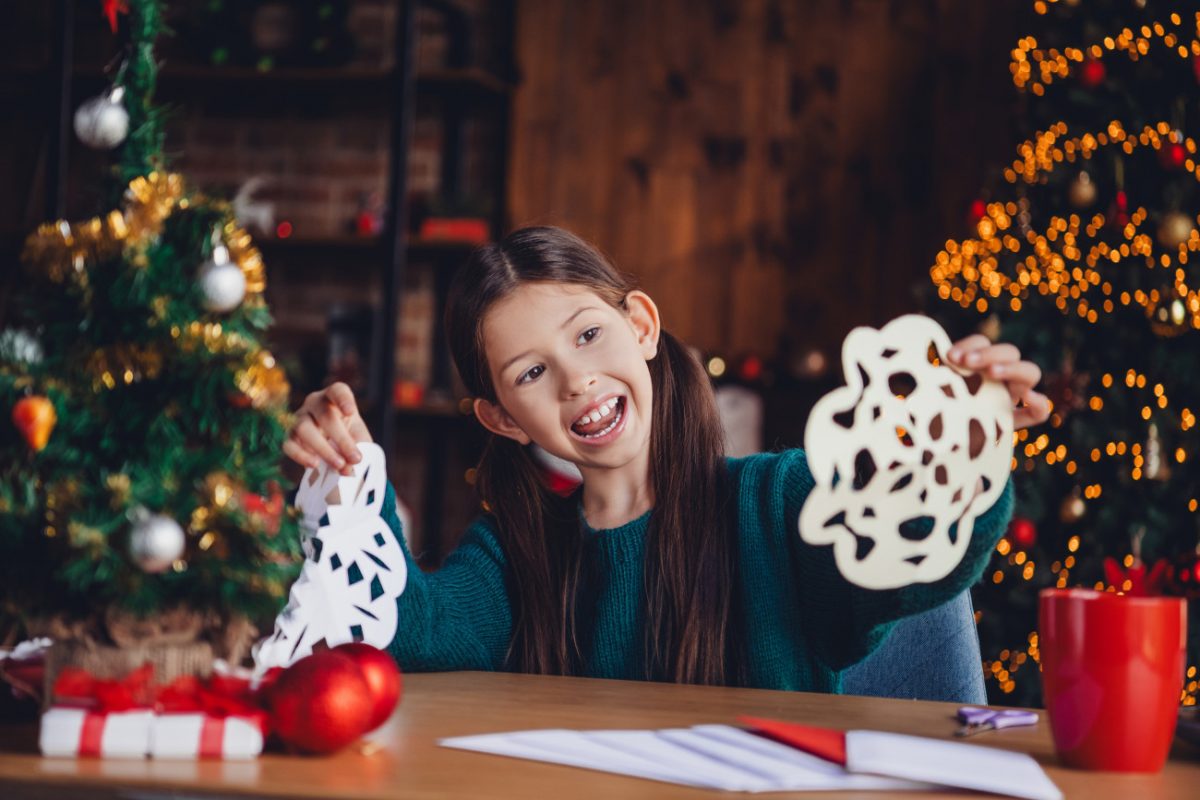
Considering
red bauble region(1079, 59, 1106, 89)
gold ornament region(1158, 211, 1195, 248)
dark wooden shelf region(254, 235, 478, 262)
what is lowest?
gold ornament region(1158, 211, 1195, 248)

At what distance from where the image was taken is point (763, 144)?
4383 mm

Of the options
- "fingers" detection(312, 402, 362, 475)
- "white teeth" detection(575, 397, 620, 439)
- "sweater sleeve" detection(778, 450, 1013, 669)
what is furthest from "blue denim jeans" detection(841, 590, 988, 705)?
"fingers" detection(312, 402, 362, 475)

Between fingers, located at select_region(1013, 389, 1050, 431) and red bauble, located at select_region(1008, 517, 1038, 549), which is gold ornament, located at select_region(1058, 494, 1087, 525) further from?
fingers, located at select_region(1013, 389, 1050, 431)

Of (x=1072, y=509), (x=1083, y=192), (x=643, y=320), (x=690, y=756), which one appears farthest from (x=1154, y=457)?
(x=690, y=756)

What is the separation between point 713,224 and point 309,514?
3282 millimetres

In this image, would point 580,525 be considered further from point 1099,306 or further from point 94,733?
point 1099,306

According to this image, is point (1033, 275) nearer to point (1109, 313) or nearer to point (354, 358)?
point (1109, 313)

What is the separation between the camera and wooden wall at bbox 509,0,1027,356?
4.25m

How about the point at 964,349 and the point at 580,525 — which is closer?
the point at 964,349

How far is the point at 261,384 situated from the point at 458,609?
2.25ft

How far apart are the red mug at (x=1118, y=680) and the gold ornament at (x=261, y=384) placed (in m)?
0.56

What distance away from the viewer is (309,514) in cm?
127

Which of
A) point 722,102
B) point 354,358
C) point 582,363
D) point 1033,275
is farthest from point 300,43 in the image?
point 582,363

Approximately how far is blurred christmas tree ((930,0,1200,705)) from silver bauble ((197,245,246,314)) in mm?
2627
